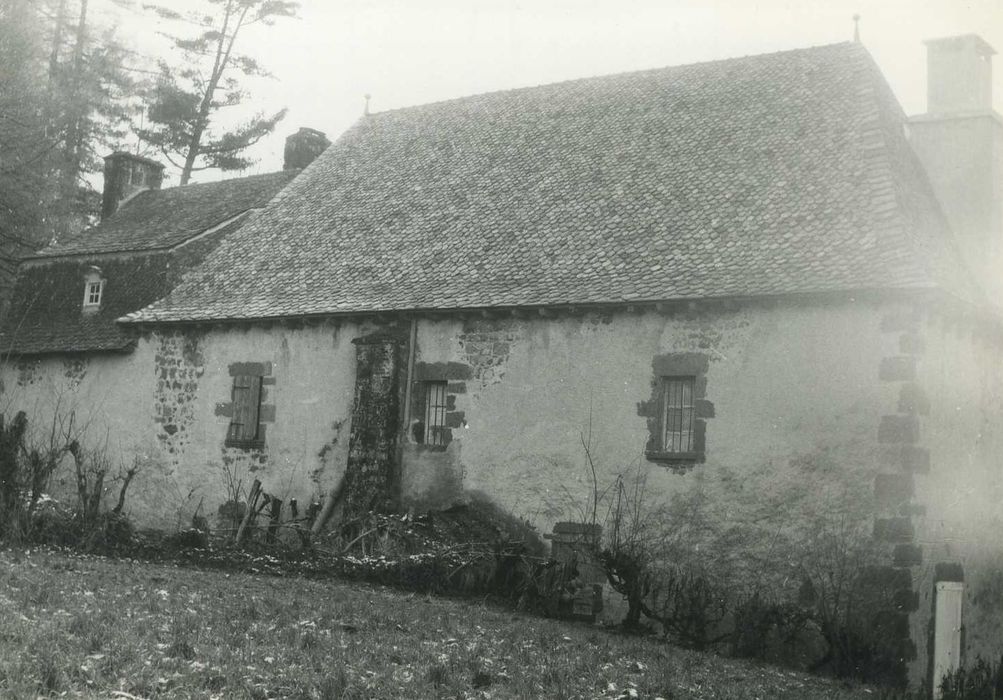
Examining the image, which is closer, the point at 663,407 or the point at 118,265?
the point at 663,407

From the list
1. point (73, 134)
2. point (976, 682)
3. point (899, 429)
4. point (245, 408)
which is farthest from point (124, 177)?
point (976, 682)

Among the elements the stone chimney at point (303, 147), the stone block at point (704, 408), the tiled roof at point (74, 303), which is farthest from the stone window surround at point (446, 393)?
the stone chimney at point (303, 147)

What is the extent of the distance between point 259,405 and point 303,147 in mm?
10117

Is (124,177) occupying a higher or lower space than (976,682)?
higher

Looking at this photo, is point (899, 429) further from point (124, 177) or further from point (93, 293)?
point (124, 177)

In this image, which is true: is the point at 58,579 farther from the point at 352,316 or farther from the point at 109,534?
the point at 352,316

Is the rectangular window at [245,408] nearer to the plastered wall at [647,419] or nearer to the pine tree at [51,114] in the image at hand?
the plastered wall at [647,419]

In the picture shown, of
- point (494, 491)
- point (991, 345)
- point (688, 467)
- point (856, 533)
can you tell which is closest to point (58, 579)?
point (494, 491)

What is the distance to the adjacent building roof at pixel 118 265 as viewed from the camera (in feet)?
73.3

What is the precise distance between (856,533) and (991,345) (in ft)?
14.0

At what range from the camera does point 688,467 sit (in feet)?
47.9

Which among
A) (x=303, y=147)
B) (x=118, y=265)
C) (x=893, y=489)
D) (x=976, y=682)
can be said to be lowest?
(x=976, y=682)

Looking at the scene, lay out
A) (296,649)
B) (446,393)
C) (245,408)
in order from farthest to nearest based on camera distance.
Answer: (245,408) → (446,393) → (296,649)

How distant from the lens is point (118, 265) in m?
23.5
